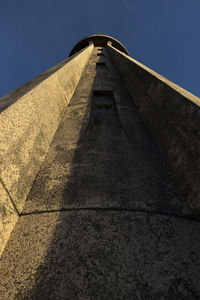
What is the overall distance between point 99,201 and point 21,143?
49.2 inches

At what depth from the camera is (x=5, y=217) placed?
1736 millimetres

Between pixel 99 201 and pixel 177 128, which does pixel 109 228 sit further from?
pixel 177 128

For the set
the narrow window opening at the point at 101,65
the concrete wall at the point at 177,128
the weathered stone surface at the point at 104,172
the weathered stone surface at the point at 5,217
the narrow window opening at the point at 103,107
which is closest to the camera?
the weathered stone surface at the point at 5,217

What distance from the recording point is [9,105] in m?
2.21

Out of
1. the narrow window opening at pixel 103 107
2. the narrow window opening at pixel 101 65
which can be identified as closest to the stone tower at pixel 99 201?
the narrow window opening at pixel 103 107

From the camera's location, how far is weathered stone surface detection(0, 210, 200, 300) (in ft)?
4.42

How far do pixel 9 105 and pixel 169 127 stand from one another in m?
2.48

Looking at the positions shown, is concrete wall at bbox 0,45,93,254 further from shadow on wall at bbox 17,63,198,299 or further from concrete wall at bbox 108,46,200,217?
concrete wall at bbox 108,46,200,217

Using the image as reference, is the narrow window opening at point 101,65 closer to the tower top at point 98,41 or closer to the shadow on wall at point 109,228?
the tower top at point 98,41

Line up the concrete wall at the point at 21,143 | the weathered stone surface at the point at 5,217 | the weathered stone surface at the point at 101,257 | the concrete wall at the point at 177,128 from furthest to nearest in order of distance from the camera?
the concrete wall at the point at 177,128 < the concrete wall at the point at 21,143 < the weathered stone surface at the point at 5,217 < the weathered stone surface at the point at 101,257

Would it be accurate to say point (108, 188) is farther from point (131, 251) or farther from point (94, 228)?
point (131, 251)

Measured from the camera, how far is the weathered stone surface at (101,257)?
1.35 meters

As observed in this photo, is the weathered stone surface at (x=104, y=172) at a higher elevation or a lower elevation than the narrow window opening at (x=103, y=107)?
lower

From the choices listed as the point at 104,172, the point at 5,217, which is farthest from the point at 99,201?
the point at 5,217
